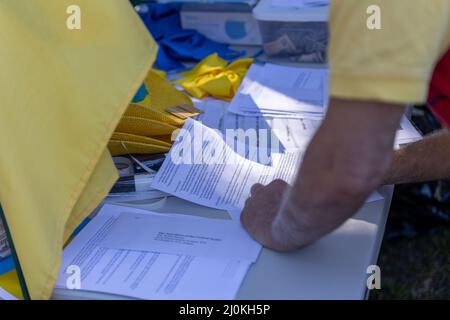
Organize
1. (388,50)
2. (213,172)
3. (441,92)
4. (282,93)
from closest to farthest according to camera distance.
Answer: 1. (388,50)
2. (441,92)
3. (213,172)
4. (282,93)

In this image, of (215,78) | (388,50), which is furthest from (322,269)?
(215,78)

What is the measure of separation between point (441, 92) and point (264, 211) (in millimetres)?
301

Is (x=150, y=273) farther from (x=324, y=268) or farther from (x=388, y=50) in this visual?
(x=388, y=50)

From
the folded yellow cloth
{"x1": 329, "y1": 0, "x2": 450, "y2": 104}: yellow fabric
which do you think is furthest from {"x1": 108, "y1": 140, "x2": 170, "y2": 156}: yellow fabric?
{"x1": 329, "y1": 0, "x2": 450, "y2": 104}: yellow fabric

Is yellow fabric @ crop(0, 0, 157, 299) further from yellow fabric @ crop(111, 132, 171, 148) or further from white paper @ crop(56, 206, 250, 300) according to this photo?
yellow fabric @ crop(111, 132, 171, 148)

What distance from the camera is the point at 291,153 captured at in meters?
1.14

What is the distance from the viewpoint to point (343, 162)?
66 cm

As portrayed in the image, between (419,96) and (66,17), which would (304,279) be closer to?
(419,96)

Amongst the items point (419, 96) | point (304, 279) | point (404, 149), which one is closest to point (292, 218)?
point (304, 279)

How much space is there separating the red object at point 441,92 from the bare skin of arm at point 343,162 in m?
0.20

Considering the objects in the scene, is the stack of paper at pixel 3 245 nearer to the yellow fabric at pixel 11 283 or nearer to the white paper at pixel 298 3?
the yellow fabric at pixel 11 283

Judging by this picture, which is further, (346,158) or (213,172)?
(213,172)

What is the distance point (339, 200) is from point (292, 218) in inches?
4.2

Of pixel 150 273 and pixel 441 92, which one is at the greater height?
pixel 441 92
